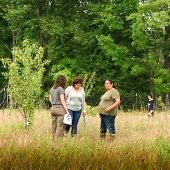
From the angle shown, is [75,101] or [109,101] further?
[75,101]

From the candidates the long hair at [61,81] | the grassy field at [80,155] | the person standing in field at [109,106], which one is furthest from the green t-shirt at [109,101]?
the grassy field at [80,155]

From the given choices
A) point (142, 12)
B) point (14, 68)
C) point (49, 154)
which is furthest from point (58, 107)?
point (142, 12)

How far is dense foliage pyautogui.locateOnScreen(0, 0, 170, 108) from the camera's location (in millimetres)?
30547

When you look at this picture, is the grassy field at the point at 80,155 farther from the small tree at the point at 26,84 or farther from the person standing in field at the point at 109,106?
the small tree at the point at 26,84

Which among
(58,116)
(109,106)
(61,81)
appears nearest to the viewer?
(61,81)

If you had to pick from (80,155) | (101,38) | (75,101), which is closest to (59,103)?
(75,101)

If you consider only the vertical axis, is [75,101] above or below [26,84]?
below

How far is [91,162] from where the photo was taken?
721 centimetres

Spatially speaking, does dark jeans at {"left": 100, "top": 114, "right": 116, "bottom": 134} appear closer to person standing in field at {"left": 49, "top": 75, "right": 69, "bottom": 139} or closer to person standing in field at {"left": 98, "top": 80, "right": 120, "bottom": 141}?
person standing in field at {"left": 98, "top": 80, "right": 120, "bottom": 141}

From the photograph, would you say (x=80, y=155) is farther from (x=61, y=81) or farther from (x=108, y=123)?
(x=108, y=123)

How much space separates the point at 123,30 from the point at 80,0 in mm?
6592

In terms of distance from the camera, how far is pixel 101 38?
3225cm

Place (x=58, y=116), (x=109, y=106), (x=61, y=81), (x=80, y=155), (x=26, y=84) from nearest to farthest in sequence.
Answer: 1. (x=80, y=155)
2. (x=61, y=81)
3. (x=58, y=116)
4. (x=109, y=106)
5. (x=26, y=84)

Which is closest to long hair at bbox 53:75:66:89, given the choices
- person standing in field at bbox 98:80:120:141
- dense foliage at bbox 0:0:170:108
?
person standing in field at bbox 98:80:120:141
